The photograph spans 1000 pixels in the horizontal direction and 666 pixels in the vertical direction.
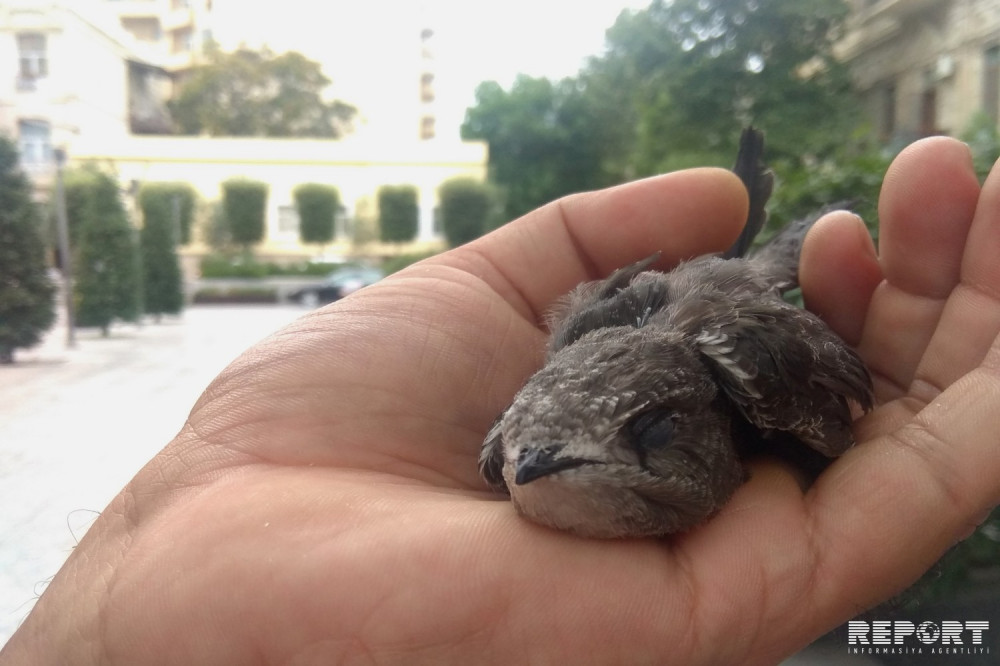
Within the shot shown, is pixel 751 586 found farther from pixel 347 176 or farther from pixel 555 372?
pixel 347 176

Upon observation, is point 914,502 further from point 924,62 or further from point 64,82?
point 64,82

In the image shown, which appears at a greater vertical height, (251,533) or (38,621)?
(251,533)

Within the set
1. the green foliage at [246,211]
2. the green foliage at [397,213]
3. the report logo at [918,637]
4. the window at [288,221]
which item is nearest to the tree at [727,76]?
the green foliage at [397,213]

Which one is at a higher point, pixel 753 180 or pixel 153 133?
pixel 153 133

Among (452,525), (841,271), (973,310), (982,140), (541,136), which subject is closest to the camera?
(452,525)

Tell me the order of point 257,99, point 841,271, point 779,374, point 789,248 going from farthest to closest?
point 257,99 < point 789,248 < point 841,271 < point 779,374

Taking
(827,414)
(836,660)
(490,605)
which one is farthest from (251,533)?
(836,660)

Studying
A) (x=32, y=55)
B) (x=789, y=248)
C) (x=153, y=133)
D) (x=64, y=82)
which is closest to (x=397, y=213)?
(x=153, y=133)
